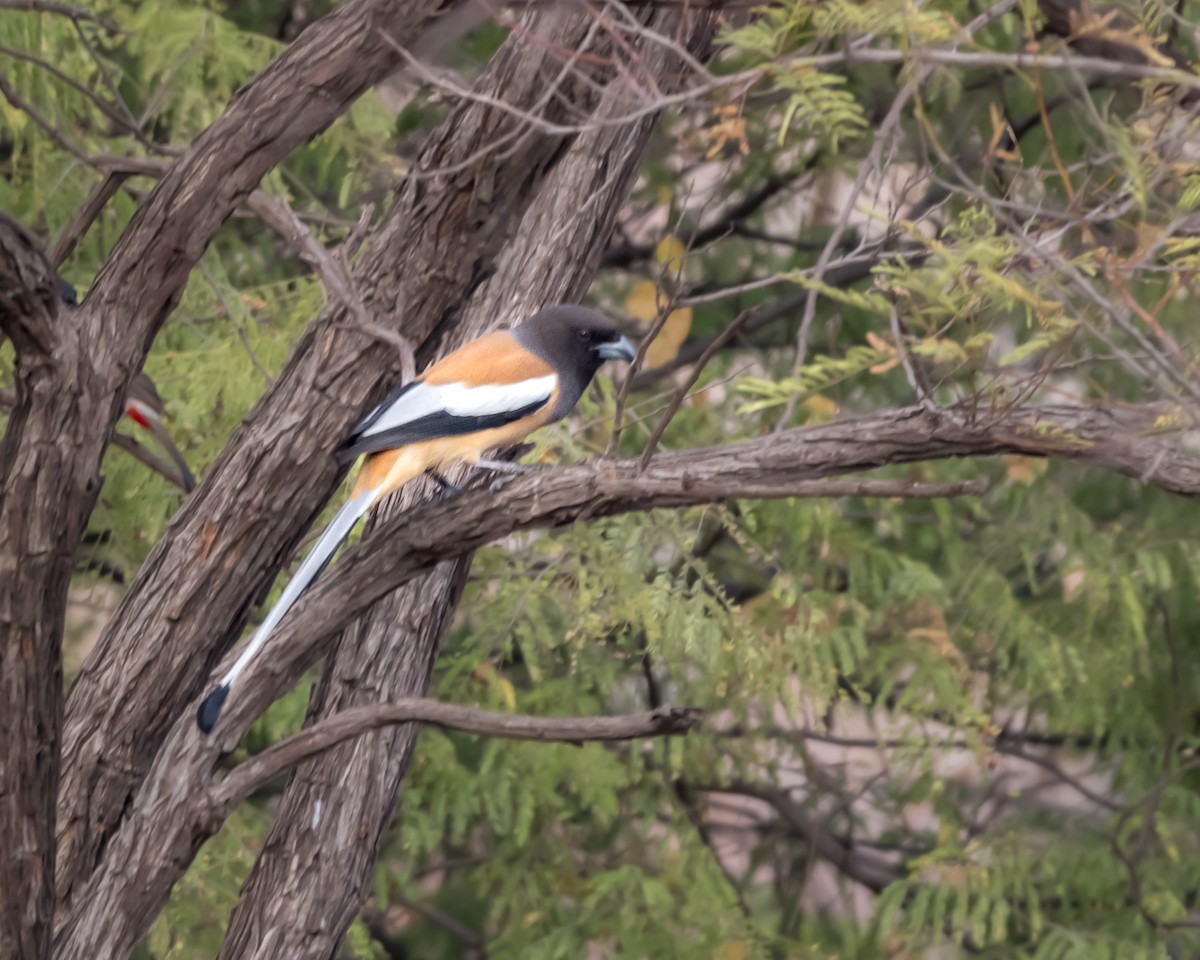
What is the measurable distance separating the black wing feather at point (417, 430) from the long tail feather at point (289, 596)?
17 centimetres

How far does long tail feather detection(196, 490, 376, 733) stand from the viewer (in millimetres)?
4074

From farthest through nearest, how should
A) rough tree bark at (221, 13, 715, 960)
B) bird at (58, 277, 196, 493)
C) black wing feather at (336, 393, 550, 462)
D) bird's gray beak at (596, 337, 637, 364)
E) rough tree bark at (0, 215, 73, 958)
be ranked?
bird at (58, 277, 196, 493) < bird's gray beak at (596, 337, 637, 364) < rough tree bark at (221, 13, 715, 960) < black wing feather at (336, 393, 550, 462) < rough tree bark at (0, 215, 73, 958)

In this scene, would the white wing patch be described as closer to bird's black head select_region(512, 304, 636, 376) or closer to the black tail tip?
bird's black head select_region(512, 304, 636, 376)

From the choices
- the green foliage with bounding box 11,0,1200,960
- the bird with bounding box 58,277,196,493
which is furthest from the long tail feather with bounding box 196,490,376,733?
the bird with bounding box 58,277,196,493

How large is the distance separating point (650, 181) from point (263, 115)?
464 centimetres

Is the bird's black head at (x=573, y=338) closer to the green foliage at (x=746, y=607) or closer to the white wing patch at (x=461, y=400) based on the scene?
the white wing patch at (x=461, y=400)

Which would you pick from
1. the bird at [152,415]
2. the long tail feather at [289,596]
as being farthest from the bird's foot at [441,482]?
the bird at [152,415]

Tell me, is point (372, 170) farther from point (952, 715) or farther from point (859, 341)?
point (952, 715)

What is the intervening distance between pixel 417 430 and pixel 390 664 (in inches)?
39.5

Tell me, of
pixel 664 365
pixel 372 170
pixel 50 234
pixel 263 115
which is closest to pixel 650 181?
pixel 664 365

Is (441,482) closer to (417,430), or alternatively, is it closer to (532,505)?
(417,430)

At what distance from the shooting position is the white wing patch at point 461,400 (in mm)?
4445

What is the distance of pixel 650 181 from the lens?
8766mm

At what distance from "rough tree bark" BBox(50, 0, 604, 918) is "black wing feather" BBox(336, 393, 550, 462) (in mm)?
284
